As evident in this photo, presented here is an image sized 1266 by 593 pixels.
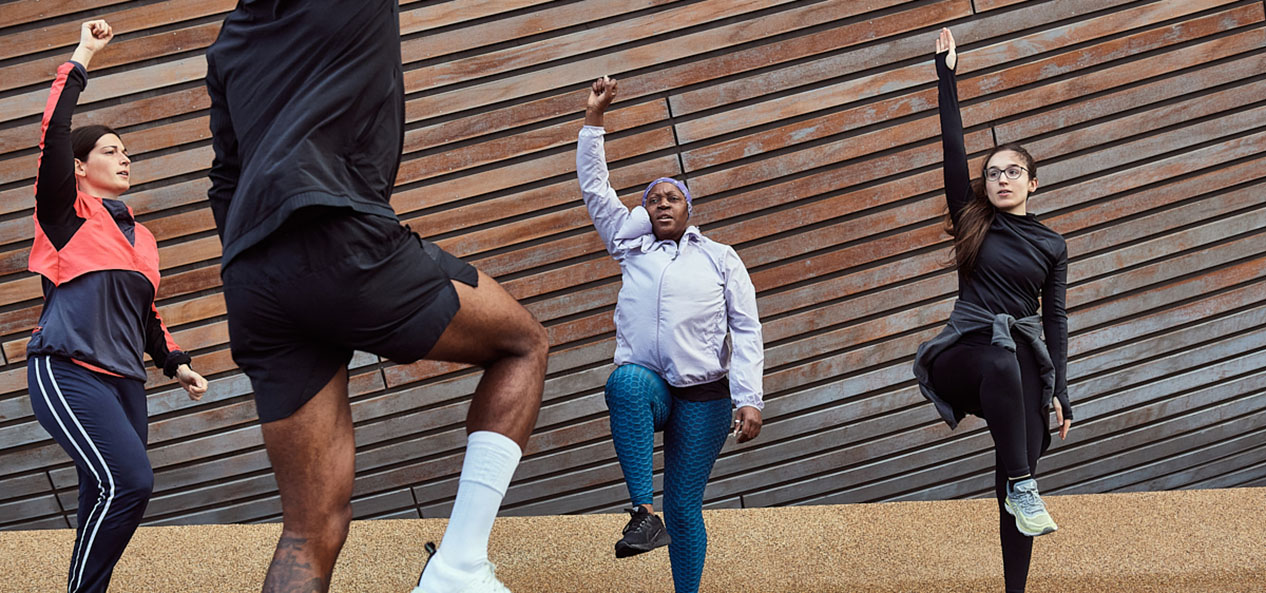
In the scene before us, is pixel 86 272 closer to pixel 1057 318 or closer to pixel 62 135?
pixel 62 135

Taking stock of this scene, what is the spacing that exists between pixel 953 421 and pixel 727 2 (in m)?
2.34

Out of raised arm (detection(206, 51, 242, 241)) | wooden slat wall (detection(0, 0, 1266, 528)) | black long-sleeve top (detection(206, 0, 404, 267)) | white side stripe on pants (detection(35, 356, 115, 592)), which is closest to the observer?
black long-sleeve top (detection(206, 0, 404, 267))

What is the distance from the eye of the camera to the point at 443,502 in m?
4.72

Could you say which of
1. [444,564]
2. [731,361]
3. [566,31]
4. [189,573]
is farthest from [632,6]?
[444,564]

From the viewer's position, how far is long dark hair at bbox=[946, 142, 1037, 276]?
3.15 m

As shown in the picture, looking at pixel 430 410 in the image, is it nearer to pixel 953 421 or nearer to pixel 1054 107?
pixel 953 421

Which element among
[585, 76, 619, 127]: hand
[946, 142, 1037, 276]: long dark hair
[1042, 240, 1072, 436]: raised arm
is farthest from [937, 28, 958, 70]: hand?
[585, 76, 619, 127]: hand

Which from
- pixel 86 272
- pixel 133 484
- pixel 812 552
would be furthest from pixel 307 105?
pixel 812 552

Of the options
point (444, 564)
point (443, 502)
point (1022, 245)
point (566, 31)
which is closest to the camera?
point (444, 564)

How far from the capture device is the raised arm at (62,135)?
2568 millimetres

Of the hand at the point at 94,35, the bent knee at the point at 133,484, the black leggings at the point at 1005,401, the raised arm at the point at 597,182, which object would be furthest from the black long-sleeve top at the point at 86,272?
the black leggings at the point at 1005,401

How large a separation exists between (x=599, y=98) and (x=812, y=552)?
6.50 feet

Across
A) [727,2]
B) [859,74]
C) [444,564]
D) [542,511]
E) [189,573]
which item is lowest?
[542,511]

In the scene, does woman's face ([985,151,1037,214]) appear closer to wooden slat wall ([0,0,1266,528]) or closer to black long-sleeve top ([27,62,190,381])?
wooden slat wall ([0,0,1266,528])
